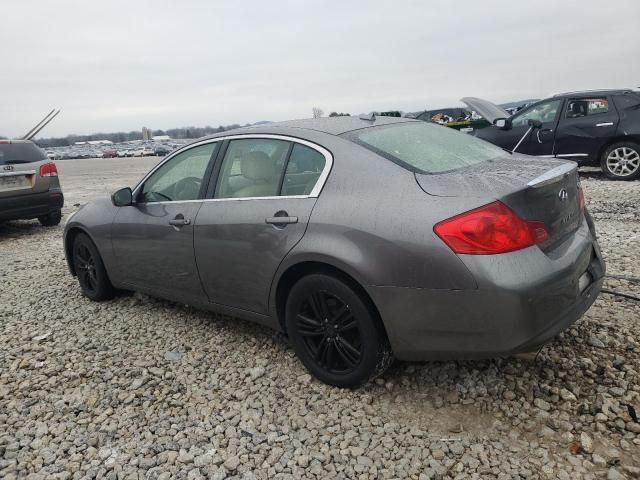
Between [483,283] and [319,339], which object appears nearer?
[483,283]

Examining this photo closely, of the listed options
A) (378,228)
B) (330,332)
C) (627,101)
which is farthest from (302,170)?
(627,101)

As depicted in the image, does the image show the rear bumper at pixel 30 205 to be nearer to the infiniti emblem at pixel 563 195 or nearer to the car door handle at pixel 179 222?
the car door handle at pixel 179 222

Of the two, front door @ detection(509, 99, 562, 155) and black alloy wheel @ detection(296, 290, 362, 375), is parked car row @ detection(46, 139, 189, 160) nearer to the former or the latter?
front door @ detection(509, 99, 562, 155)

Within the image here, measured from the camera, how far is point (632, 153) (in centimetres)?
929

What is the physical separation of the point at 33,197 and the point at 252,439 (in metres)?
7.34

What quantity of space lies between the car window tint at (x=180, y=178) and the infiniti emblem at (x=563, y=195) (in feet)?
7.51

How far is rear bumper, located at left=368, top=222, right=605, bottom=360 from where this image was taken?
7.64 feet

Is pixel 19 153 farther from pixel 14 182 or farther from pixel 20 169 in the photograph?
pixel 14 182

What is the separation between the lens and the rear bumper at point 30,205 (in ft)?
26.3

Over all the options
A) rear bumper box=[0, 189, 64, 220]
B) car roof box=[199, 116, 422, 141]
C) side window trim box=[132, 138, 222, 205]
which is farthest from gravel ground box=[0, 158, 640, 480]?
rear bumper box=[0, 189, 64, 220]

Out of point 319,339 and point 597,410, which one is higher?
point 319,339

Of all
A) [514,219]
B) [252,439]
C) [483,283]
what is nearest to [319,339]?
[252,439]

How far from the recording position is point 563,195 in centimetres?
273

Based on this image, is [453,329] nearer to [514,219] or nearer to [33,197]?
[514,219]
